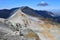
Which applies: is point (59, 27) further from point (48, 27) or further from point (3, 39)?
point (3, 39)

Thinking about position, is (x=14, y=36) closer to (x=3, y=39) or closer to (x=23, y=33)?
(x=3, y=39)

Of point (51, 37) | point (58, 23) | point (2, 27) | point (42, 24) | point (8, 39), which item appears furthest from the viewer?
point (58, 23)

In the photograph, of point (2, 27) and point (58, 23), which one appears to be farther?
point (58, 23)

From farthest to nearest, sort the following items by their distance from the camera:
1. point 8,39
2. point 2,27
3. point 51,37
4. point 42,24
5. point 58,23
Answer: point 58,23 → point 42,24 → point 51,37 → point 2,27 → point 8,39

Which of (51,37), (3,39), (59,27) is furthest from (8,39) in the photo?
(59,27)

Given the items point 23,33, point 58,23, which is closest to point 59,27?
point 58,23

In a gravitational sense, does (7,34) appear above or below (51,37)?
above
